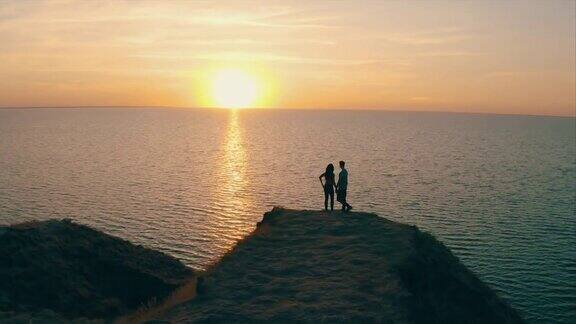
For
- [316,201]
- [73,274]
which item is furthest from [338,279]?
[316,201]

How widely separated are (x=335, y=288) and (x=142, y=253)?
16.4 m

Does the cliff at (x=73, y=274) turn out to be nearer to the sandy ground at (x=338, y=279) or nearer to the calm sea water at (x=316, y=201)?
the sandy ground at (x=338, y=279)

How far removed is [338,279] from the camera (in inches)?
645

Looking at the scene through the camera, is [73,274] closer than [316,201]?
Yes

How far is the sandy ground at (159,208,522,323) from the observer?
14.3 meters

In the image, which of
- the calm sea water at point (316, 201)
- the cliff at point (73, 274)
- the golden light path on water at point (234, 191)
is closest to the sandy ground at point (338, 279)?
the cliff at point (73, 274)

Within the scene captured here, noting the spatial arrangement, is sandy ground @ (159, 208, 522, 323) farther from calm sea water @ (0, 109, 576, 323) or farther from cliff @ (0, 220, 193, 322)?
calm sea water @ (0, 109, 576, 323)

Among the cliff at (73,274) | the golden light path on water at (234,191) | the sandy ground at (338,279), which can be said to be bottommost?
the golden light path on water at (234,191)

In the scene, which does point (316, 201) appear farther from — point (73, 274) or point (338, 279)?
point (338, 279)

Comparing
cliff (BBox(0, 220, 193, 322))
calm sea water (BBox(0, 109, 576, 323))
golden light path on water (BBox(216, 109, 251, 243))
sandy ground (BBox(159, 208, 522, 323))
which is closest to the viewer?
sandy ground (BBox(159, 208, 522, 323))

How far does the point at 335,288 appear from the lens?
15.6m

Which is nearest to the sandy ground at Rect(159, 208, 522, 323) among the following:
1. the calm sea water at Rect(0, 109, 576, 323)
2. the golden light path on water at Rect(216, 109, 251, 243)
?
the calm sea water at Rect(0, 109, 576, 323)

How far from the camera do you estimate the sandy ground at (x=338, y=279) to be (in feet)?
47.0

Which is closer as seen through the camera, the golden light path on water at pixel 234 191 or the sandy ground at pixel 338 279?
the sandy ground at pixel 338 279
